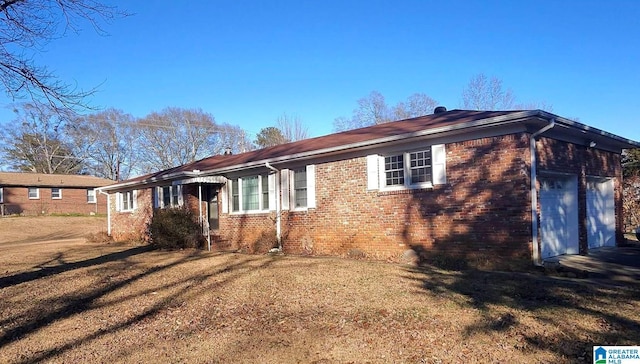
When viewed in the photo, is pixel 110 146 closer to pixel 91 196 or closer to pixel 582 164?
pixel 91 196

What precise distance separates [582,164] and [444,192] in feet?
14.4

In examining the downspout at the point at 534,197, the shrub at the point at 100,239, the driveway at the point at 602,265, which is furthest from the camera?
the shrub at the point at 100,239

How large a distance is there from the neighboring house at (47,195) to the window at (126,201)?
15.9 metres

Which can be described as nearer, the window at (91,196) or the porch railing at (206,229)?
the porch railing at (206,229)

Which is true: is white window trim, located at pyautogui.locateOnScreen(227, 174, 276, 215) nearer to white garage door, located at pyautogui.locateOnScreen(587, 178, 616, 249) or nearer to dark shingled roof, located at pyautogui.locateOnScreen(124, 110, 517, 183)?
dark shingled roof, located at pyautogui.locateOnScreen(124, 110, 517, 183)

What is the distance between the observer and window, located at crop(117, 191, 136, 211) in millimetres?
22953

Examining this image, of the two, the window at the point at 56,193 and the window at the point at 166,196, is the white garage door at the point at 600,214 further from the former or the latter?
the window at the point at 56,193

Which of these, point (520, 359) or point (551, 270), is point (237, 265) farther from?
point (520, 359)

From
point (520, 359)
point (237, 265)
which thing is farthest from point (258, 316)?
point (237, 265)

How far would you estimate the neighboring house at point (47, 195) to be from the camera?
38.7 m

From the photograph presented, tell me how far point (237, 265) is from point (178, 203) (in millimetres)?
8522

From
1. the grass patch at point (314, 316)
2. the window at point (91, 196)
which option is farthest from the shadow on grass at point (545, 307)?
the window at point (91, 196)

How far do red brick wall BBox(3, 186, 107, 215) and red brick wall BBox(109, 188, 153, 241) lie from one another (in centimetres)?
1912

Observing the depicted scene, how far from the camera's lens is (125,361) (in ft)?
16.7
